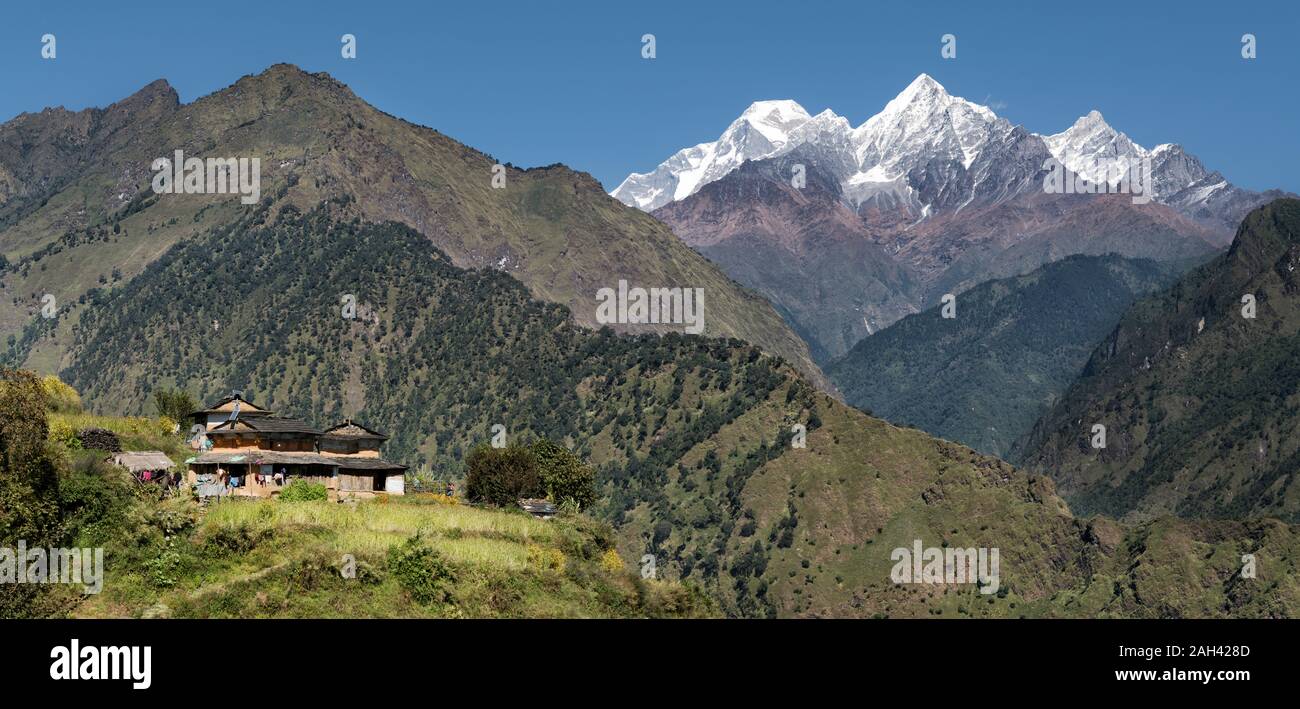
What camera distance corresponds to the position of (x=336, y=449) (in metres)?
90.6

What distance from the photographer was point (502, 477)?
106688 mm

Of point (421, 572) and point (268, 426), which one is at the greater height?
point (268, 426)

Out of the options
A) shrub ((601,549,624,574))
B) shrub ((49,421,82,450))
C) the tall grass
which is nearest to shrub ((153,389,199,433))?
shrub ((49,421,82,450))

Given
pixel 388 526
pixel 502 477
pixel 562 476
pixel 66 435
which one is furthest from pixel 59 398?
pixel 388 526

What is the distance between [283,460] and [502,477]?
88.6 feet

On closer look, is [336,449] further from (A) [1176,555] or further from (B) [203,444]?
(A) [1176,555]

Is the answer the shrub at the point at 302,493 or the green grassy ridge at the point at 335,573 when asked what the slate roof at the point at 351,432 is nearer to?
the shrub at the point at 302,493

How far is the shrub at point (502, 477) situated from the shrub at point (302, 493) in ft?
81.2

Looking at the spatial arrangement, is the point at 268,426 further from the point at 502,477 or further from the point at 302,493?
the point at 502,477

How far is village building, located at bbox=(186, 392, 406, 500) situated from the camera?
262 feet

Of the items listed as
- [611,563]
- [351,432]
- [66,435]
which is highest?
[66,435]

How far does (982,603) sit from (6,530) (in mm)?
131718
